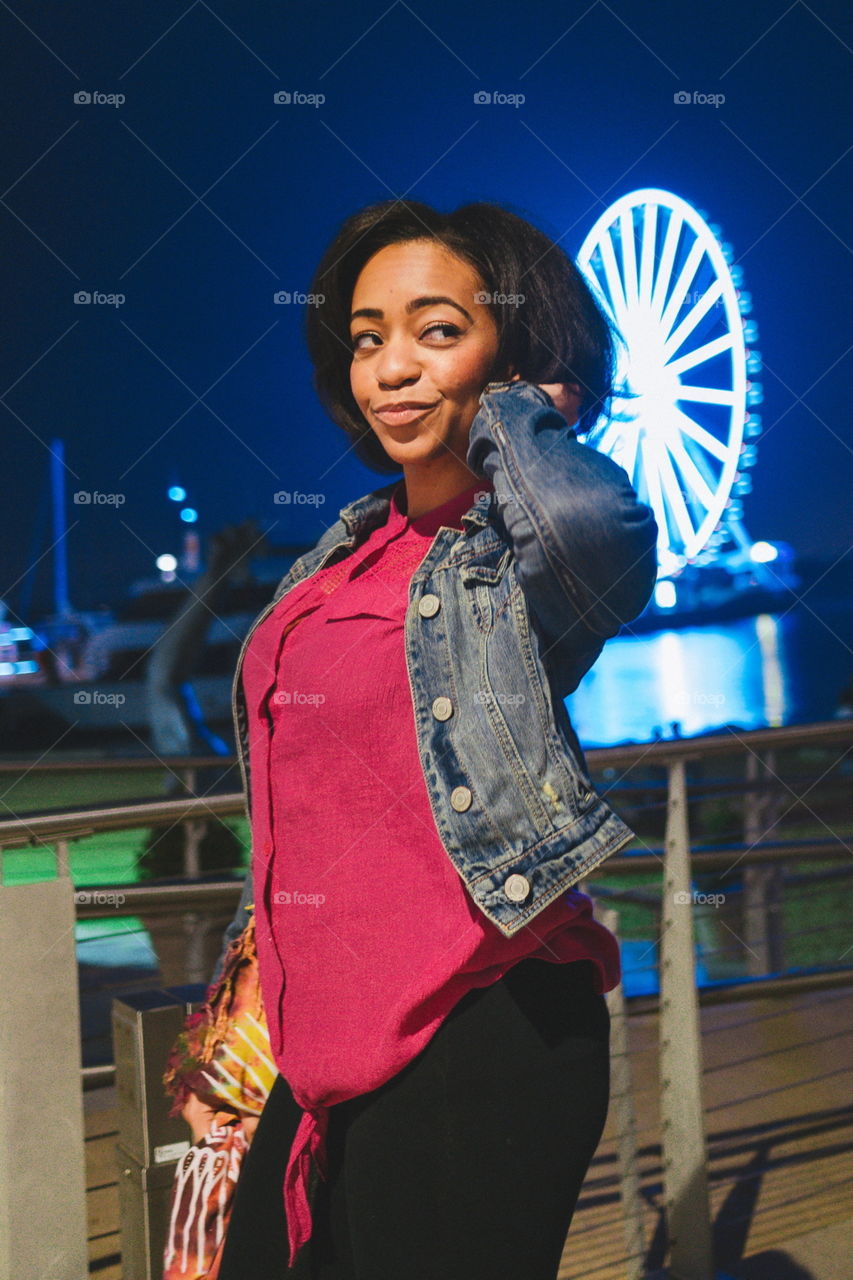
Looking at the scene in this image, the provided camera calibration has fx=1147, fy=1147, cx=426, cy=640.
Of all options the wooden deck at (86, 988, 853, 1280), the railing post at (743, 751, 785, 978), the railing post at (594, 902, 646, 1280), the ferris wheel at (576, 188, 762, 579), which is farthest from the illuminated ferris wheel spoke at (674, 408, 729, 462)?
the railing post at (594, 902, 646, 1280)

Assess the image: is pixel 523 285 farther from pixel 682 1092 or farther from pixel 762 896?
pixel 762 896

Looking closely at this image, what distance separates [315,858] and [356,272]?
1.94 feet

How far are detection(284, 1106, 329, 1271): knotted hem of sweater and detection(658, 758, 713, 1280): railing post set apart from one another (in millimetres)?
974

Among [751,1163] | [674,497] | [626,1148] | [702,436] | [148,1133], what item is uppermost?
[702,436]

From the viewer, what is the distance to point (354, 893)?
3.09 feet

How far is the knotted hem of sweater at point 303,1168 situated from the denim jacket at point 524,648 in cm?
27

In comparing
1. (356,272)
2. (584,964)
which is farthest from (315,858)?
(356,272)

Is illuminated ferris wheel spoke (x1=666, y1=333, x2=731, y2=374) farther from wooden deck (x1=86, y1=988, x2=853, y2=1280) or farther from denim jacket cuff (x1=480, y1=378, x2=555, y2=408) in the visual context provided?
denim jacket cuff (x1=480, y1=378, x2=555, y2=408)

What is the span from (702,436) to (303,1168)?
13.8 feet

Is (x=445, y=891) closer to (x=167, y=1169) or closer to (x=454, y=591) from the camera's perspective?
(x=454, y=591)

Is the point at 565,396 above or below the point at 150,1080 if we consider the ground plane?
above

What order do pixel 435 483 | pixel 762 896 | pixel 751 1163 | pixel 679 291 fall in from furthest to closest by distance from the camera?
pixel 679 291, pixel 762 896, pixel 751 1163, pixel 435 483

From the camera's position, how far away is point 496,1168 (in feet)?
2.89

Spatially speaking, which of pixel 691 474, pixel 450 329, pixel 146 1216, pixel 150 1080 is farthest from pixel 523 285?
pixel 691 474
